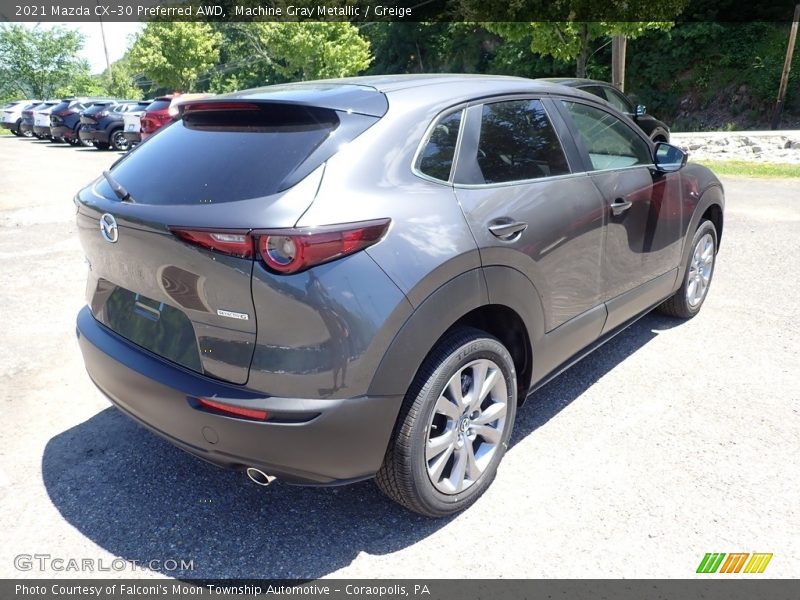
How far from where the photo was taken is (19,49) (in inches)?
2032

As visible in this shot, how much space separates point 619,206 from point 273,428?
230 cm

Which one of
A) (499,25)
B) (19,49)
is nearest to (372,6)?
(499,25)

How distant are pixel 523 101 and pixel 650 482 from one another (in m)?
1.92

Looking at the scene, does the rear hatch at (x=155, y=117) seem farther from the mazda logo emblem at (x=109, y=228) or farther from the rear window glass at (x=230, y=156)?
the mazda logo emblem at (x=109, y=228)

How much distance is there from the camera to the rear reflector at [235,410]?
214 centimetres

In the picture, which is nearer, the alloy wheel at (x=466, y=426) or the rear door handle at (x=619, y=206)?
the alloy wheel at (x=466, y=426)

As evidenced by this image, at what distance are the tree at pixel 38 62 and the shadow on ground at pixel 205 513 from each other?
195 feet

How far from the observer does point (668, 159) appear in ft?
12.8

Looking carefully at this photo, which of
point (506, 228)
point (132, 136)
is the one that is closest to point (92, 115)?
point (132, 136)

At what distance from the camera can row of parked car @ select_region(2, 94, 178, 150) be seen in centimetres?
1811

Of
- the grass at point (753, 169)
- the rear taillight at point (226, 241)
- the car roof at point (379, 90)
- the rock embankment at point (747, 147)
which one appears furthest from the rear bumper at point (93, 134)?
the rear taillight at point (226, 241)

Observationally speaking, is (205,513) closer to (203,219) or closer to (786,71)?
(203,219)

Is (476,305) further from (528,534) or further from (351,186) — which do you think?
(528,534)

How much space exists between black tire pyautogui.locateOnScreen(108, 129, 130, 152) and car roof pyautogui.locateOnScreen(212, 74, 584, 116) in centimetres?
2066
